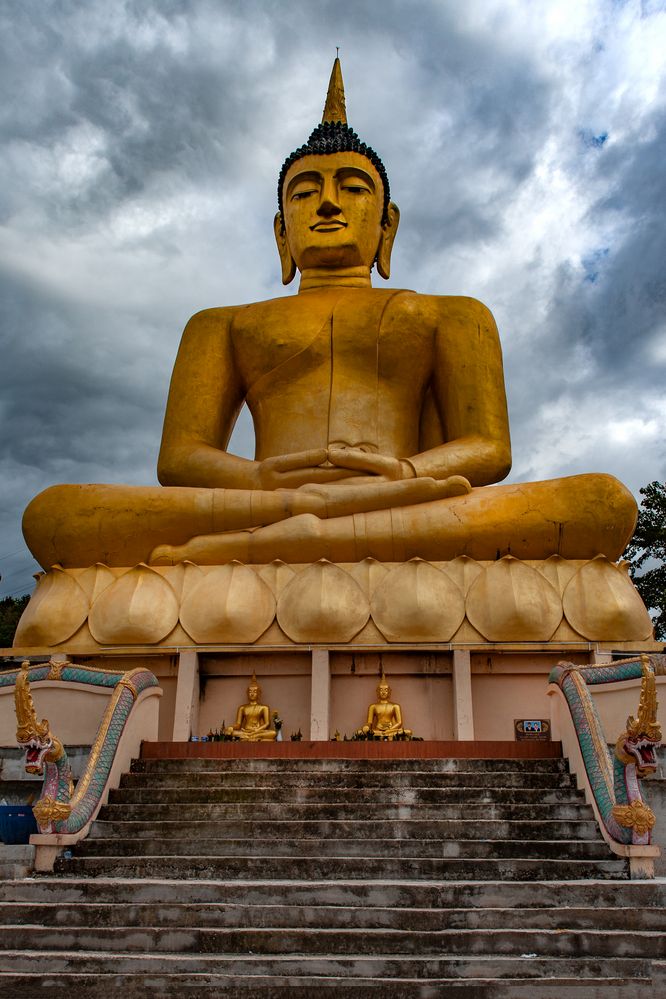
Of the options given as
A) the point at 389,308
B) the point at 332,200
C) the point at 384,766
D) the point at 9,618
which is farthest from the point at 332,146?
the point at 9,618

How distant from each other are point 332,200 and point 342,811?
9.17 metres

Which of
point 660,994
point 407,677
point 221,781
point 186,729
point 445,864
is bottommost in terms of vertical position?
point 660,994

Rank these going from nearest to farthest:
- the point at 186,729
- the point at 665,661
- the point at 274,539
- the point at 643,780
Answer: the point at 643,780
the point at 665,661
the point at 186,729
the point at 274,539

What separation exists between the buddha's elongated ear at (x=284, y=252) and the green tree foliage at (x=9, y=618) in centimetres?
1320

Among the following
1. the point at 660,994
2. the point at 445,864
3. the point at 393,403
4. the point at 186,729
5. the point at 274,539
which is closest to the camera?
the point at 660,994

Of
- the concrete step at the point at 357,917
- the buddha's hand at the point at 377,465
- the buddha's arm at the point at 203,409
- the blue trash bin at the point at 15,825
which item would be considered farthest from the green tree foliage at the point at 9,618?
the concrete step at the point at 357,917

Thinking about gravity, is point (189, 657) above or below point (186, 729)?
above

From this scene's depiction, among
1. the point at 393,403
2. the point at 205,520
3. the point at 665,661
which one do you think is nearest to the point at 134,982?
the point at 665,661

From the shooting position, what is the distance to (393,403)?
1206 cm

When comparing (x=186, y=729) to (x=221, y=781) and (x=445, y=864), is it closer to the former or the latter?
(x=221, y=781)

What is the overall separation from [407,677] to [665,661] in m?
2.94

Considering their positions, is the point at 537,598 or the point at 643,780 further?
the point at 537,598

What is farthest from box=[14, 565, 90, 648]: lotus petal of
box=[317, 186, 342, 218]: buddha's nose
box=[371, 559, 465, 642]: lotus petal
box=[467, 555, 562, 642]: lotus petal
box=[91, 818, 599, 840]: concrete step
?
box=[317, 186, 342, 218]: buddha's nose

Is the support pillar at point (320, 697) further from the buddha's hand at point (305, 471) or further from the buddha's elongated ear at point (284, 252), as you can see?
the buddha's elongated ear at point (284, 252)
